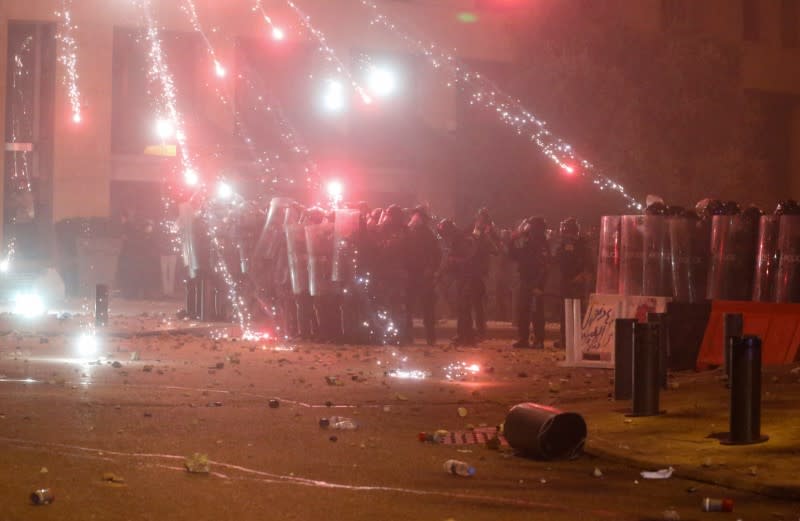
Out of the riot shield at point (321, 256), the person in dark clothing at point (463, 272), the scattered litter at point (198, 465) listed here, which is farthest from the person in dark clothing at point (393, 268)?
the scattered litter at point (198, 465)

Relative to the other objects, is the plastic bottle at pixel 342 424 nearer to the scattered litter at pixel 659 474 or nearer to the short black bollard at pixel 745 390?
the scattered litter at pixel 659 474

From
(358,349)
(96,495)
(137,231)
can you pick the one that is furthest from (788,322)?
(137,231)

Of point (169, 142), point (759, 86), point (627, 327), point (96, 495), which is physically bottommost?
point (96, 495)

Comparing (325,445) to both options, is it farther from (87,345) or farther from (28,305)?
(28,305)

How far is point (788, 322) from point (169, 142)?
23991mm

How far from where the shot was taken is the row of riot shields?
1466 centimetres

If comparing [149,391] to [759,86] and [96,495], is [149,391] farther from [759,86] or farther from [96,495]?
[759,86]

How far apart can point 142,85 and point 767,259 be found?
24.2m

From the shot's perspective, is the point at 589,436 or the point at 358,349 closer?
the point at 589,436

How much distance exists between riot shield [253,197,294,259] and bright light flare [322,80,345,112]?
1617 cm

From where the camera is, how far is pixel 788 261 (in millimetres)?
14547

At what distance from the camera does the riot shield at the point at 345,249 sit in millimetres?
19516

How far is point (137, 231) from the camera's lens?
3234 cm

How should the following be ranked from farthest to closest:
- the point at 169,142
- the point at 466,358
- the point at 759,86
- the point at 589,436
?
1. the point at 759,86
2. the point at 169,142
3. the point at 466,358
4. the point at 589,436
